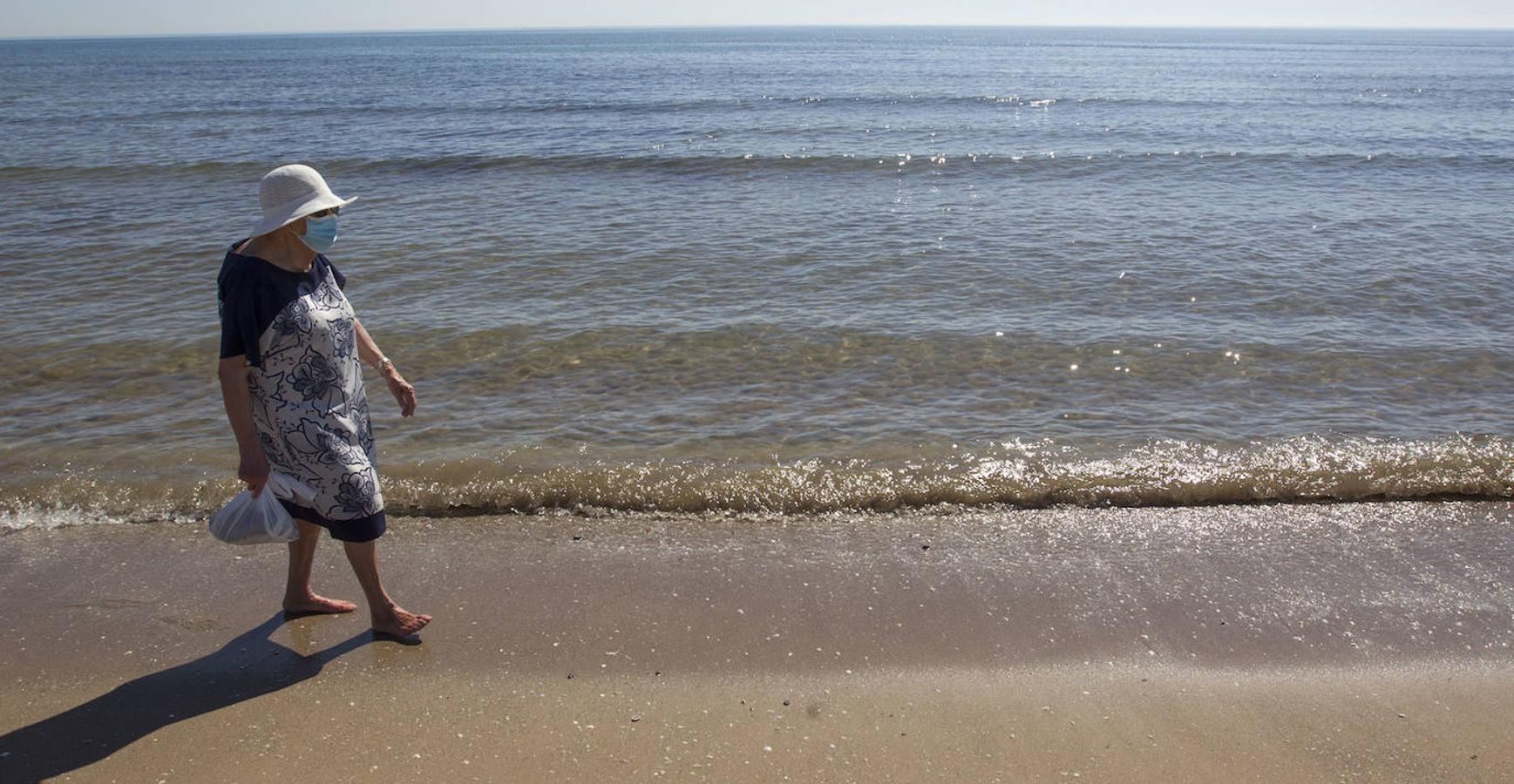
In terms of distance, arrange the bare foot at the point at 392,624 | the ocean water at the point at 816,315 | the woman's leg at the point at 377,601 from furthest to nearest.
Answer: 1. the ocean water at the point at 816,315
2. the bare foot at the point at 392,624
3. the woman's leg at the point at 377,601

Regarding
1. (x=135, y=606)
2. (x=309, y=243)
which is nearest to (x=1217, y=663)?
(x=309, y=243)

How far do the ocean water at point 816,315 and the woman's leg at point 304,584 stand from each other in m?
1.14

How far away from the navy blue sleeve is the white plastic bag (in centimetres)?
47

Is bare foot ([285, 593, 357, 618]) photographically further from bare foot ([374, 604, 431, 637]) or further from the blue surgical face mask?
the blue surgical face mask

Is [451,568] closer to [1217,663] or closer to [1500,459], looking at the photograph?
[1217,663]

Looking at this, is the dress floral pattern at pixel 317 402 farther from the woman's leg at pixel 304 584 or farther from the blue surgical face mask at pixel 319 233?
the woman's leg at pixel 304 584

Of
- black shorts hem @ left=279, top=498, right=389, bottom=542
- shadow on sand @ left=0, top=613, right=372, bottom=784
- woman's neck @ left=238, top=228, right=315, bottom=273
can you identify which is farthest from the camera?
black shorts hem @ left=279, top=498, right=389, bottom=542

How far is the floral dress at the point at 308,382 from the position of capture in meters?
3.11

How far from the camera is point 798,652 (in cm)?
363

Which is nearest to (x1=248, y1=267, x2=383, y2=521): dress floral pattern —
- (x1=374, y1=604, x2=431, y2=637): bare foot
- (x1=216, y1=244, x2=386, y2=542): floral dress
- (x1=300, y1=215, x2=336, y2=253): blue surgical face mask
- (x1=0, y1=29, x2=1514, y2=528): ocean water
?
(x1=216, y1=244, x2=386, y2=542): floral dress

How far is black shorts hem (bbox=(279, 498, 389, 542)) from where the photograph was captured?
3445 millimetres

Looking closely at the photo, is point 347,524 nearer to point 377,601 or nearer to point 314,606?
point 377,601

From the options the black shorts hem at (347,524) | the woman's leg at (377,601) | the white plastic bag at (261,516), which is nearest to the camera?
the white plastic bag at (261,516)

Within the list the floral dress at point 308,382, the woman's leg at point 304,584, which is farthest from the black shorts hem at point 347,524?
the woman's leg at point 304,584
